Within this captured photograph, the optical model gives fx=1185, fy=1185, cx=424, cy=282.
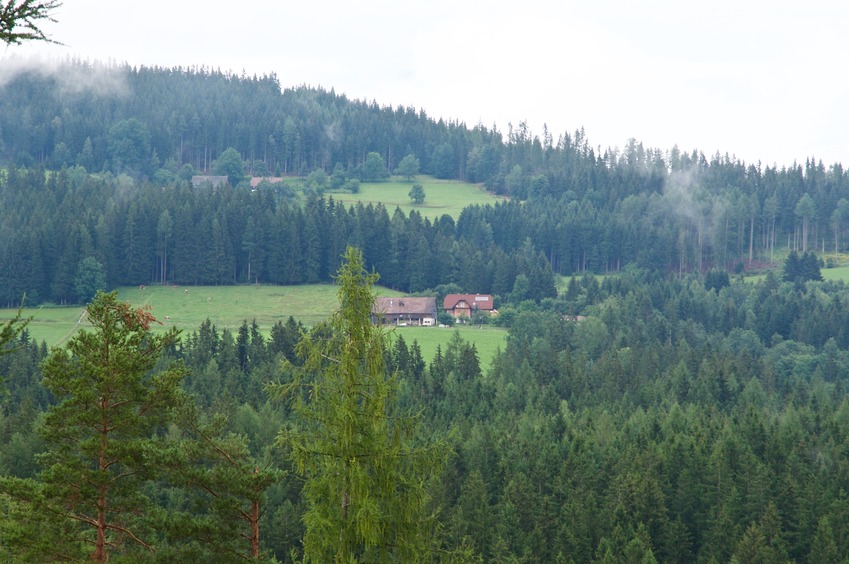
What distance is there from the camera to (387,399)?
24.4 m

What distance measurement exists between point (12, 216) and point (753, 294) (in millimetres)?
114684

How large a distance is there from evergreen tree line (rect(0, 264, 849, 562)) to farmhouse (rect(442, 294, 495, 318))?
24.7ft

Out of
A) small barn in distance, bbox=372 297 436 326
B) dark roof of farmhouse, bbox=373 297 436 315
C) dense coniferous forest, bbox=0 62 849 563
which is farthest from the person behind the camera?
dark roof of farmhouse, bbox=373 297 436 315

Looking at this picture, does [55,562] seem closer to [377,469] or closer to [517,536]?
[377,469]

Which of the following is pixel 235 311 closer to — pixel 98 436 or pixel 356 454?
pixel 98 436

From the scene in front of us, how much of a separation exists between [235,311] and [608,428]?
71.9 m

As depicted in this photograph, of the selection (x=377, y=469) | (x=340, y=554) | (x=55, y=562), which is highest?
(x=377, y=469)

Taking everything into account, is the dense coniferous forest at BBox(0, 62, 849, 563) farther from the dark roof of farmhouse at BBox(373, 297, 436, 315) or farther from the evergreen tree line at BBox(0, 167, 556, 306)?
the dark roof of farmhouse at BBox(373, 297, 436, 315)

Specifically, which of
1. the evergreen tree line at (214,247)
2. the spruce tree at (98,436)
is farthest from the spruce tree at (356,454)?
the evergreen tree line at (214,247)

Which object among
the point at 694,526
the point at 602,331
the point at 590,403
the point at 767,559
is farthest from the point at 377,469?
the point at 602,331

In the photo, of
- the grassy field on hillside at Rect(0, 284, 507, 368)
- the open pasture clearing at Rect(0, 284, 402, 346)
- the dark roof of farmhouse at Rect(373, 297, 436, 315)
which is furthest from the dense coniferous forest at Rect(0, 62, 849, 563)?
the dark roof of farmhouse at Rect(373, 297, 436, 315)

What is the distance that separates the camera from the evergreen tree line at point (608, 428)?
66688 millimetres

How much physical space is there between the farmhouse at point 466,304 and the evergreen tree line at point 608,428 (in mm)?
7517

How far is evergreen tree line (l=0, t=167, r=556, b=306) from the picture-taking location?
551ft
